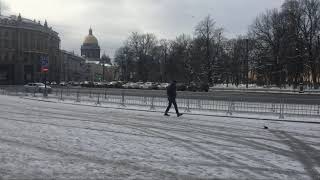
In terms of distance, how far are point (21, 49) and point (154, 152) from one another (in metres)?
130

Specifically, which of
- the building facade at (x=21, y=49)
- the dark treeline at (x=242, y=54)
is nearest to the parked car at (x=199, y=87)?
the dark treeline at (x=242, y=54)

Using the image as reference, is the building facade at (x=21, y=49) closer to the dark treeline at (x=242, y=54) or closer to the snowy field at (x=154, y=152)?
the dark treeline at (x=242, y=54)

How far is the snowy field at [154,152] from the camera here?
10.9 metres

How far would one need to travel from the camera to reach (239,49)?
108688 mm

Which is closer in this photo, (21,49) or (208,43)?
(208,43)

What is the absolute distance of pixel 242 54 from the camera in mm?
108125

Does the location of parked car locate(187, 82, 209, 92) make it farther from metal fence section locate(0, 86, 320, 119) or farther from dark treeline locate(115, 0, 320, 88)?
metal fence section locate(0, 86, 320, 119)

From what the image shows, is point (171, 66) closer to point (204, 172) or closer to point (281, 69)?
point (281, 69)

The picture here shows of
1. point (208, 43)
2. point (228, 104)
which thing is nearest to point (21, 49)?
point (208, 43)

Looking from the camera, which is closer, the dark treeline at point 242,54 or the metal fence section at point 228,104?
the metal fence section at point 228,104

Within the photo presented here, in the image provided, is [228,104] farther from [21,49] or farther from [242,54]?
[21,49]

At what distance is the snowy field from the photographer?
1093 cm

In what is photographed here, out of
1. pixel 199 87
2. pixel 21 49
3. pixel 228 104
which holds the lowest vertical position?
pixel 228 104

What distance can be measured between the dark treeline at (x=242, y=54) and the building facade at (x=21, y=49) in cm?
2124
